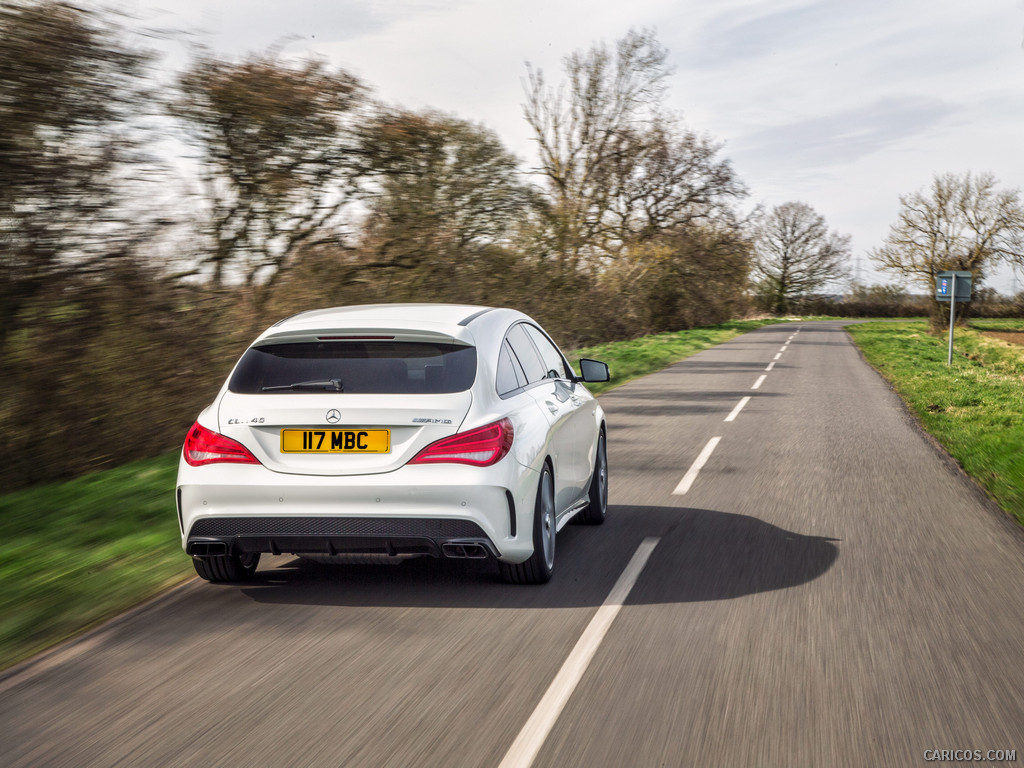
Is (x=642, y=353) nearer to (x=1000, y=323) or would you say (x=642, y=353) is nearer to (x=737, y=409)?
(x=737, y=409)

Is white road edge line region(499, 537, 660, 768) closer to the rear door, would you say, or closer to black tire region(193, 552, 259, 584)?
the rear door

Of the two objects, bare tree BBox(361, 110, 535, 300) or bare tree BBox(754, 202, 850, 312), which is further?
bare tree BBox(754, 202, 850, 312)

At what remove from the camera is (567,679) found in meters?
4.06

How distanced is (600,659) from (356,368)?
2074 millimetres

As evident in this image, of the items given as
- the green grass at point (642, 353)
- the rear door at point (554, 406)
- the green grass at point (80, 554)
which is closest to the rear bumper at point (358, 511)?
the green grass at point (80, 554)

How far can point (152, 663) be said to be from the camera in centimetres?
436

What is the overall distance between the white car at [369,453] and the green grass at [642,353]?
11.9 m

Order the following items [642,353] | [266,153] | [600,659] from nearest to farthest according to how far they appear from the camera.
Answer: [600,659], [266,153], [642,353]

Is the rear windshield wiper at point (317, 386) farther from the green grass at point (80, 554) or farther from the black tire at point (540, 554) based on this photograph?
the green grass at point (80, 554)

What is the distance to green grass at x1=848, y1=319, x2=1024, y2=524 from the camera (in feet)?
30.9

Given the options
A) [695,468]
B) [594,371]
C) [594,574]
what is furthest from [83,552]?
[695,468]

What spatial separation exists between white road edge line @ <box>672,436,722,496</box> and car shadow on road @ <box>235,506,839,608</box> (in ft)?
5.33

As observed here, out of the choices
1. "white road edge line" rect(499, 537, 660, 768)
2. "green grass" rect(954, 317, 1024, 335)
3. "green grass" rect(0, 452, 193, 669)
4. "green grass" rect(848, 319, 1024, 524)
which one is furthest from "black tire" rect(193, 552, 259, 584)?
"green grass" rect(954, 317, 1024, 335)

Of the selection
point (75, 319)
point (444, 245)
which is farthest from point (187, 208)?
point (444, 245)
